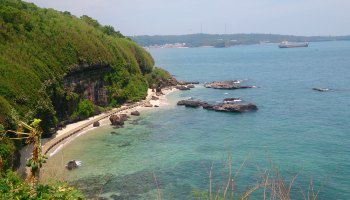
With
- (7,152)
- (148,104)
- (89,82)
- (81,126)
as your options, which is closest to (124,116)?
(81,126)

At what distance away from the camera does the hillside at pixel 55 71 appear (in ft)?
136

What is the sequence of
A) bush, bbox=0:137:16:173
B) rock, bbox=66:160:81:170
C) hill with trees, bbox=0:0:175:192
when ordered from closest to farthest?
1. bush, bbox=0:137:16:173
2. rock, bbox=66:160:81:170
3. hill with trees, bbox=0:0:175:192

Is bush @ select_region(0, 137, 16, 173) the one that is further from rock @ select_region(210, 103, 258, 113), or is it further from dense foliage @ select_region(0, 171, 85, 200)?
rock @ select_region(210, 103, 258, 113)

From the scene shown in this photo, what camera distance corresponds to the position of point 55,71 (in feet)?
167

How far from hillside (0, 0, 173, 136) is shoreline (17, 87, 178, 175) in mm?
1256

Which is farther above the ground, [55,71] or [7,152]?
[55,71]

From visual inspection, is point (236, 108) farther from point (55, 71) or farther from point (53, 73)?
point (53, 73)

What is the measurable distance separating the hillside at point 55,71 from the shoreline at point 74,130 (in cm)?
126

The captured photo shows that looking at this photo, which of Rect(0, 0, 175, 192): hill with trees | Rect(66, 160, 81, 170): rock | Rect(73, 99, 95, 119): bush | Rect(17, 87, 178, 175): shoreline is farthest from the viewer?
Rect(73, 99, 95, 119): bush

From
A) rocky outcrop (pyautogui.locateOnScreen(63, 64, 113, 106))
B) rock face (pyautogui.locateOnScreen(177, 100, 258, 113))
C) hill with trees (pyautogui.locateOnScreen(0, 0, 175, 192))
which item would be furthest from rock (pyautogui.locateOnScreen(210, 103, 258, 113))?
rocky outcrop (pyautogui.locateOnScreen(63, 64, 113, 106))

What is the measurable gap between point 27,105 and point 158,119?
21.0m

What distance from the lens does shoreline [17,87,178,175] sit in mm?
36697

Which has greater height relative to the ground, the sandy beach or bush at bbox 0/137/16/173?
bush at bbox 0/137/16/173

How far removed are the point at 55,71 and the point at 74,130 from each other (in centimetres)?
914
